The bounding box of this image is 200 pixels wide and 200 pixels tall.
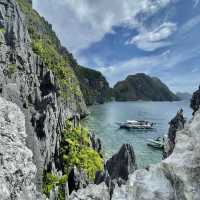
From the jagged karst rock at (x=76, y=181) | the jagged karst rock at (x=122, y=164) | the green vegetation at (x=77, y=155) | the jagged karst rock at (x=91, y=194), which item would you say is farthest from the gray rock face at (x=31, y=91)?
the jagged karst rock at (x=91, y=194)

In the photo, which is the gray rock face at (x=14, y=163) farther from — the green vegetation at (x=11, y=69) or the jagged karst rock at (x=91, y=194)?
the green vegetation at (x=11, y=69)

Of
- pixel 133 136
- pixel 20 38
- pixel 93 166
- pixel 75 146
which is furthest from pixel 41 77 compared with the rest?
pixel 133 136

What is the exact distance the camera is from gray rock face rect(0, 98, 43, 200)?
462 inches

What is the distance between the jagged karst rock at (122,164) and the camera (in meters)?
30.9

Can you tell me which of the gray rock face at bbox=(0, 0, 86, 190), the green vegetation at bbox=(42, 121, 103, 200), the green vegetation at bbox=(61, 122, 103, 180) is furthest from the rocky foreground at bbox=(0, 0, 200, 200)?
the green vegetation at bbox=(61, 122, 103, 180)

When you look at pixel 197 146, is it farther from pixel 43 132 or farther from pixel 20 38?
pixel 20 38

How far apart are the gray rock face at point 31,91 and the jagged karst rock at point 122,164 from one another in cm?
713

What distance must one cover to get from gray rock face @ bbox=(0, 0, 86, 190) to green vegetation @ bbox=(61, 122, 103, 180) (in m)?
1.33

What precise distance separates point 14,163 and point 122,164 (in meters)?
21.0

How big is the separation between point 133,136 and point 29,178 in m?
63.5

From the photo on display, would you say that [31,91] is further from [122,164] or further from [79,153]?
[122,164]

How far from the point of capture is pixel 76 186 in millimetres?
25266

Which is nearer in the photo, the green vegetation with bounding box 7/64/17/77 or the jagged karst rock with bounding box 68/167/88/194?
the jagged karst rock with bounding box 68/167/88/194

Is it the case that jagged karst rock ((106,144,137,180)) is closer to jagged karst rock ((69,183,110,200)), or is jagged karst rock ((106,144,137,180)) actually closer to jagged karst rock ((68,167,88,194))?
jagged karst rock ((68,167,88,194))
